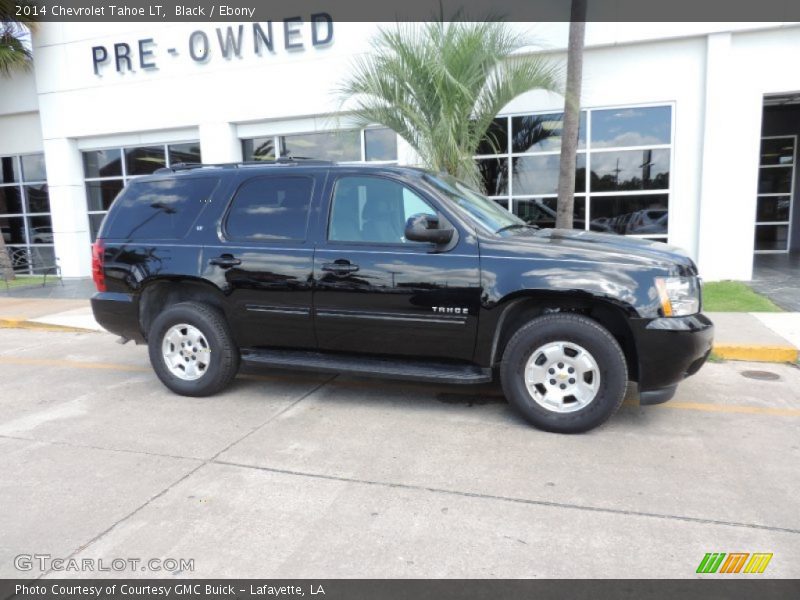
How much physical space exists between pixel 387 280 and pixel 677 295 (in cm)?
208

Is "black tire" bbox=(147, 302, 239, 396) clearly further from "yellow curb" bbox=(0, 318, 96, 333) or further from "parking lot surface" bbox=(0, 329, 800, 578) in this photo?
"yellow curb" bbox=(0, 318, 96, 333)

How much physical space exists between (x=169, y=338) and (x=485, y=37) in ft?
19.4

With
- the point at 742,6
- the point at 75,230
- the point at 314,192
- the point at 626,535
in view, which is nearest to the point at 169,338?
the point at 314,192

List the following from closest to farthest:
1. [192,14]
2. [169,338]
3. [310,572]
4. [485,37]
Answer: [310,572] < [169,338] < [485,37] < [192,14]

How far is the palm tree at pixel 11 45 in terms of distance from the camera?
13.3 meters

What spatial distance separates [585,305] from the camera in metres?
4.46

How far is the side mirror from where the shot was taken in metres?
4.40

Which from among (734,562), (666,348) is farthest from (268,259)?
(734,562)

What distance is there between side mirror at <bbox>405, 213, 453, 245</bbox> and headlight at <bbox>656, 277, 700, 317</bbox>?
4.98ft

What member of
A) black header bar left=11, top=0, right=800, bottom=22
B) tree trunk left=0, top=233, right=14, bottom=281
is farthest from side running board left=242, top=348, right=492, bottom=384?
tree trunk left=0, top=233, right=14, bottom=281

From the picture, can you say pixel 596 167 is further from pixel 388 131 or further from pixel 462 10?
pixel 388 131

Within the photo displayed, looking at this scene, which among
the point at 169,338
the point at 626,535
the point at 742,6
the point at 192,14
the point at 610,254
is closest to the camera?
the point at 626,535

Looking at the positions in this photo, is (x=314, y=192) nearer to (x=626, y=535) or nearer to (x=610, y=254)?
(x=610, y=254)

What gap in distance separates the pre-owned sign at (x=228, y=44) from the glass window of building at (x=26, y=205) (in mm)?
3874
